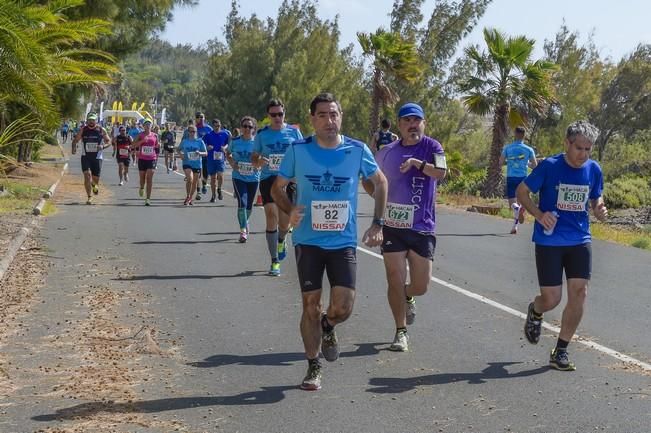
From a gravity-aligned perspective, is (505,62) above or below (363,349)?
above

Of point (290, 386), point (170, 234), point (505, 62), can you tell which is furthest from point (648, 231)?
point (290, 386)

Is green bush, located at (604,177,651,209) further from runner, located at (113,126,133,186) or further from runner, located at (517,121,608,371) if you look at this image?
runner, located at (517,121,608,371)

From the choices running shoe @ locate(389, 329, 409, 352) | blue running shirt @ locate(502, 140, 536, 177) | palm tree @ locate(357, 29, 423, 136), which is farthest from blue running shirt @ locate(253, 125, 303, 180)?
palm tree @ locate(357, 29, 423, 136)

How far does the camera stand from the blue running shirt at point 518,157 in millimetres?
17844

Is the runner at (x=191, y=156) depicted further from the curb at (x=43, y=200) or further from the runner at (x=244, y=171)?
the runner at (x=244, y=171)

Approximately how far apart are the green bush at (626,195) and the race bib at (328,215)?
A: 2636 centimetres

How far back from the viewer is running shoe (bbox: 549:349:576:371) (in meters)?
7.15

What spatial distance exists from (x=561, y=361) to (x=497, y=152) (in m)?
25.4

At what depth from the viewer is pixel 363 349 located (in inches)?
307

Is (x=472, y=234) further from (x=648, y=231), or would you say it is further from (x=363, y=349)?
(x=363, y=349)

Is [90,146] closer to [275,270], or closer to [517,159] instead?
[517,159]

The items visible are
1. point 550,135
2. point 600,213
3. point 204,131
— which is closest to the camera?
point 600,213

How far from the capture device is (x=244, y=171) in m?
13.7

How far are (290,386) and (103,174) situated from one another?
101 ft
